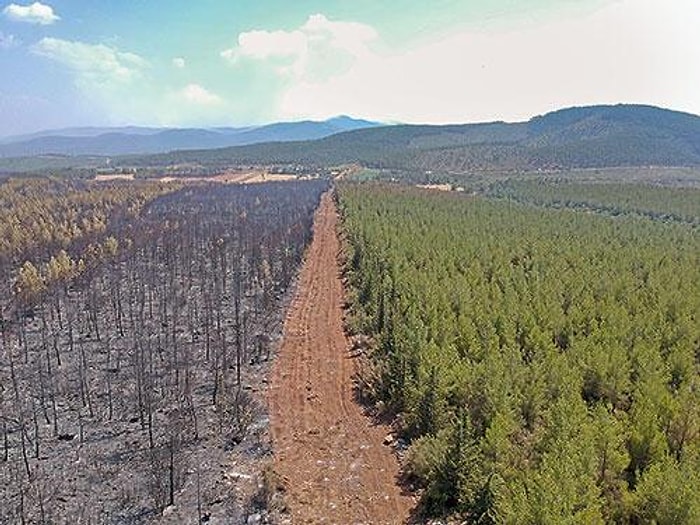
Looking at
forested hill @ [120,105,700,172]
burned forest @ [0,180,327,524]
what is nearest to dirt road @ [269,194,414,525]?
burned forest @ [0,180,327,524]

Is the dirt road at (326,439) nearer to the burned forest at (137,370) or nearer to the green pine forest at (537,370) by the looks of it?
the burned forest at (137,370)

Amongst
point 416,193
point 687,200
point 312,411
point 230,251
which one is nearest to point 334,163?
point 416,193

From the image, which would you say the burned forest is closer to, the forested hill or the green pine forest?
the green pine forest

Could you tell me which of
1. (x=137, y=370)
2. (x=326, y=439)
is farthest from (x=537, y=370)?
(x=137, y=370)

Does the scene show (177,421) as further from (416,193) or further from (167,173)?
(167,173)

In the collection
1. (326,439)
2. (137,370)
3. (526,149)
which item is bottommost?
(326,439)

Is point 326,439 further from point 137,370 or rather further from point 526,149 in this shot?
point 526,149

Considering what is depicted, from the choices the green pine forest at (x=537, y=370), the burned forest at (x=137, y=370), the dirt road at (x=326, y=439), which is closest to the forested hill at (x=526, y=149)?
the burned forest at (x=137, y=370)

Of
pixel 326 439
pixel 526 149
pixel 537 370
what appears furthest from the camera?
pixel 526 149
